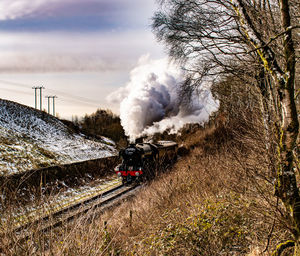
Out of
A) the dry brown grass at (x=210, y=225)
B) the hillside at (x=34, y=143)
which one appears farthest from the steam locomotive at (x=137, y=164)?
the dry brown grass at (x=210, y=225)

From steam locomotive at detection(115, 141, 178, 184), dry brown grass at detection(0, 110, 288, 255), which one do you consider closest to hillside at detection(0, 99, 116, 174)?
Result: steam locomotive at detection(115, 141, 178, 184)

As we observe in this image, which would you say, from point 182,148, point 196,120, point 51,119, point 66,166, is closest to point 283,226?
point 66,166

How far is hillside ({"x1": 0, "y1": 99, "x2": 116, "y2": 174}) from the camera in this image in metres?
14.0

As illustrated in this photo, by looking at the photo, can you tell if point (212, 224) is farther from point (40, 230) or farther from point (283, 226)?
point (40, 230)

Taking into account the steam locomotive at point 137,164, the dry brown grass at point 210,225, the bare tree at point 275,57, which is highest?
the bare tree at point 275,57

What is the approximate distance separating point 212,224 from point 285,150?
2246 mm

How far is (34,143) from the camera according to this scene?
20000mm

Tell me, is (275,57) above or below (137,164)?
above

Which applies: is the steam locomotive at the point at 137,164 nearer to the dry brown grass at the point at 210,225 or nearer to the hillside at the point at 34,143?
the hillside at the point at 34,143

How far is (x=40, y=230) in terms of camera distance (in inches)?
116

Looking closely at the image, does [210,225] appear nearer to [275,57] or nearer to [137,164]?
[275,57]

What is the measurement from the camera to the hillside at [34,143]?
14.0 m

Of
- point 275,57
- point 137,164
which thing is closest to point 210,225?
point 275,57

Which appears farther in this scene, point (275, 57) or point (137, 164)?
point (137, 164)
